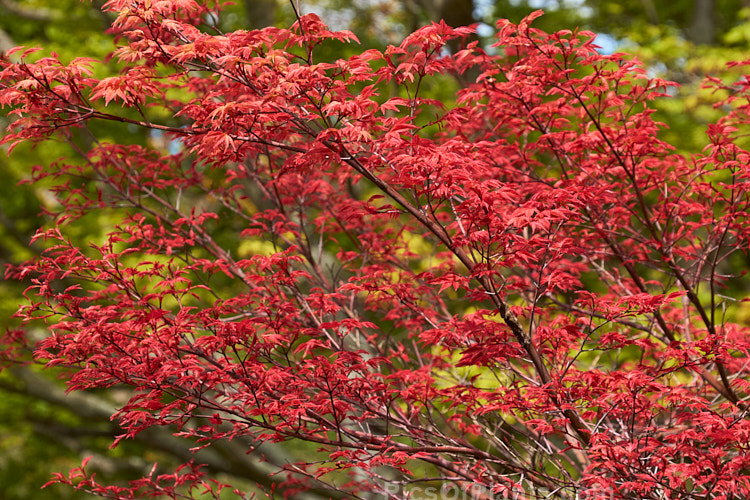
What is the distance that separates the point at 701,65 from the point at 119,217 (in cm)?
897

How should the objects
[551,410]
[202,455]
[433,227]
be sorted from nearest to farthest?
1. [433,227]
2. [551,410]
3. [202,455]

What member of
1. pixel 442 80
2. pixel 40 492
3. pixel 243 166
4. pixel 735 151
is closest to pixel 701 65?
pixel 442 80

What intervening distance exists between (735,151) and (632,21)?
513 inches

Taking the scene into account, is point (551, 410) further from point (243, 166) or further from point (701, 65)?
point (701, 65)

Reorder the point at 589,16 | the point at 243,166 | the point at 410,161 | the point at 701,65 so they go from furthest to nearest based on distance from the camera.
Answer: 1. the point at 589,16
2. the point at 701,65
3. the point at 243,166
4. the point at 410,161

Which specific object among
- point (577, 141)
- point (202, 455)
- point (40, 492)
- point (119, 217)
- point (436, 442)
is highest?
point (577, 141)

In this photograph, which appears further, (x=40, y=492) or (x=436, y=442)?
(x=40, y=492)

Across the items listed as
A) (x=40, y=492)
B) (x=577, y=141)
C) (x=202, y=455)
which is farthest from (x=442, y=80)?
(x=40, y=492)

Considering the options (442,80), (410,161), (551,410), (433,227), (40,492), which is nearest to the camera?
(410,161)

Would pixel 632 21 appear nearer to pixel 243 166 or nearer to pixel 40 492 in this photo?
pixel 243 166

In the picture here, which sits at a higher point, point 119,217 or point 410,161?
point 410,161

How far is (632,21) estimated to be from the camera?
14.4 metres

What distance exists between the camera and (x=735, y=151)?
9.82ft

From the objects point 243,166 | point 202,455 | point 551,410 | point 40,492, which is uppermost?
point 243,166
